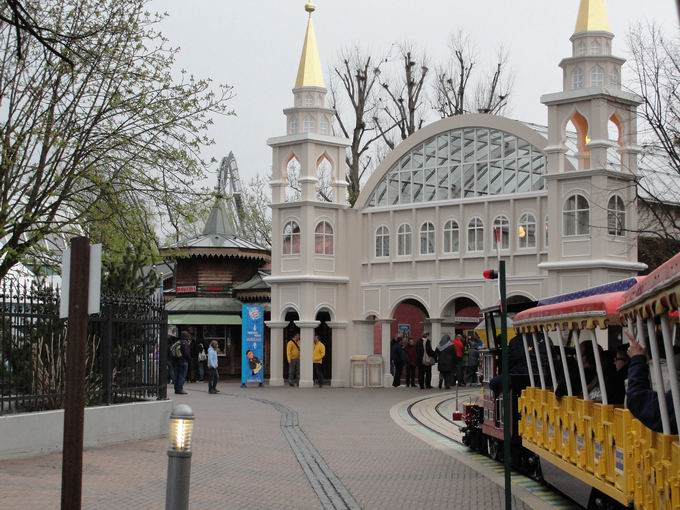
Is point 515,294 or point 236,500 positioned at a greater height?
point 515,294

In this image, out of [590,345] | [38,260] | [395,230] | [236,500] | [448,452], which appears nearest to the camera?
[590,345]

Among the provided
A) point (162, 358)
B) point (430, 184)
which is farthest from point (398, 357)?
point (162, 358)

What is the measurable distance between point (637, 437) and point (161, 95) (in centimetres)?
1477

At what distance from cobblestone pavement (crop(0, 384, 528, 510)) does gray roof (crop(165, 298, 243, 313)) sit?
23.5 m

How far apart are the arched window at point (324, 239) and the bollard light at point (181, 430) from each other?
37128mm

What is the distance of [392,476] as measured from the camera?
16.8m

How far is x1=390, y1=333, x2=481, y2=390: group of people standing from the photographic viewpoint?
39.9m

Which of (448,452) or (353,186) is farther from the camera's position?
(353,186)

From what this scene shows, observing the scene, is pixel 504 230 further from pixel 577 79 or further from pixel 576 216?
pixel 577 79

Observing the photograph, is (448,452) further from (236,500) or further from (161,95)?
(161,95)

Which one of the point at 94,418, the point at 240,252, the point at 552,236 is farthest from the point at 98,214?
the point at 240,252

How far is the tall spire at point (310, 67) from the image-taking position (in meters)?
47.4

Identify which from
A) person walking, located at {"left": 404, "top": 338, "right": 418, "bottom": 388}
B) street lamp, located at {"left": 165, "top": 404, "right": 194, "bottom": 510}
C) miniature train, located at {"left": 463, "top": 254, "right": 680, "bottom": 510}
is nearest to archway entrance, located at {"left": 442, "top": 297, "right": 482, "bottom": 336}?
person walking, located at {"left": 404, "top": 338, "right": 418, "bottom": 388}

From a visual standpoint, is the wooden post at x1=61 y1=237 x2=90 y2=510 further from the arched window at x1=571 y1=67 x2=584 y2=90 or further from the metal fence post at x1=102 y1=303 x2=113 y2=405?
the arched window at x1=571 y1=67 x2=584 y2=90
